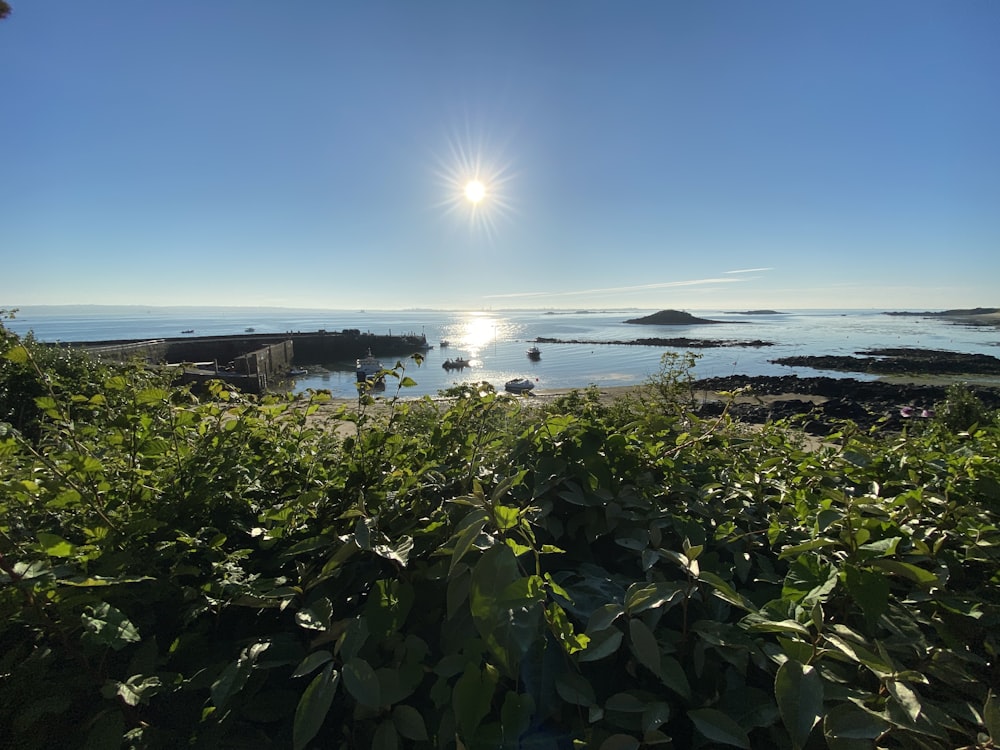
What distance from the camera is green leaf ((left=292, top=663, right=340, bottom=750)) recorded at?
695 mm

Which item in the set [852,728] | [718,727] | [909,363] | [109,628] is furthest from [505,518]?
[909,363]

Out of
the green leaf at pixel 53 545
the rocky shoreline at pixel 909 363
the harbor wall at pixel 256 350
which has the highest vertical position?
the green leaf at pixel 53 545

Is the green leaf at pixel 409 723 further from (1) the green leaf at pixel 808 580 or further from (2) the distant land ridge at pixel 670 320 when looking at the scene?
(2) the distant land ridge at pixel 670 320

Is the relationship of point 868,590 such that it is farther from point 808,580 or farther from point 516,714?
point 516,714

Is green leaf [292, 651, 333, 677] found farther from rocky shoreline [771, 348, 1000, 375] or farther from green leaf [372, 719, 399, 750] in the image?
rocky shoreline [771, 348, 1000, 375]

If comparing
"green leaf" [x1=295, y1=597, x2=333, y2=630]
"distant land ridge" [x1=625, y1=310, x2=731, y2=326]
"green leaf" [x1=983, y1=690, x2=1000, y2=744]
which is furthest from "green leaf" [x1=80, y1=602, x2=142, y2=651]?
"distant land ridge" [x1=625, y1=310, x2=731, y2=326]

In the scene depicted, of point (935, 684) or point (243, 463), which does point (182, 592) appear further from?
point (935, 684)

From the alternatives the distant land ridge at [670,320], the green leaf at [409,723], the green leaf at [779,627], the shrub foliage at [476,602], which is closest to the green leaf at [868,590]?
the shrub foliage at [476,602]

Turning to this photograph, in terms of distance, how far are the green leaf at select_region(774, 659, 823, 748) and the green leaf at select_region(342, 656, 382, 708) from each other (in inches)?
25.0

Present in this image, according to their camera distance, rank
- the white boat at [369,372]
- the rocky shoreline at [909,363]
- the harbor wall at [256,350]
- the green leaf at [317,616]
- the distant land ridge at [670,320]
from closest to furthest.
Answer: the green leaf at [317,616] → the white boat at [369,372] → the harbor wall at [256,350] → the rocky shoreline at [909,363] → the distant land ridge at [670,320]

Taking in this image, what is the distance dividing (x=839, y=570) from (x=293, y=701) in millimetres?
1173

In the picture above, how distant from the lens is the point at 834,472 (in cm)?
167

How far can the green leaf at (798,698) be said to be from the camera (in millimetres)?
690

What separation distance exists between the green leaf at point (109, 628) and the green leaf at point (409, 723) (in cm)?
48
